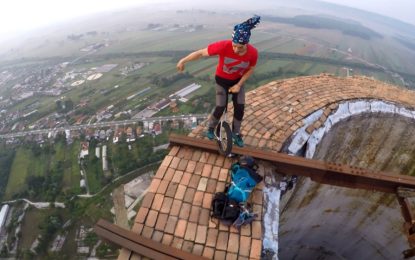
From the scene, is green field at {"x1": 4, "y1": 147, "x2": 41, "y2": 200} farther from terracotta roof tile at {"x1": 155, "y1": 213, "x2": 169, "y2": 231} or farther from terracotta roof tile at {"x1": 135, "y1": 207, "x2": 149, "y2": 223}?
terracotta roof tile at {"x1": 155, "y1": 213, "x2": 169, "y2": 231}

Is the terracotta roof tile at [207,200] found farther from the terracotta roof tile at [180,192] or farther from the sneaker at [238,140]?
the sneaker at [238,140]

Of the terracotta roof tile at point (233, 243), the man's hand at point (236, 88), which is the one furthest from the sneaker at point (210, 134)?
the terracotta roof tile at point (233, 243)

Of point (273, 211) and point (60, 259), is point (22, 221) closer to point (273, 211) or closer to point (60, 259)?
point (60, 259)

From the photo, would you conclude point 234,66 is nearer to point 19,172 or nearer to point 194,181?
point 194,181

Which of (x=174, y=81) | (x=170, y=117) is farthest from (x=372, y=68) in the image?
(x=170, y=117)

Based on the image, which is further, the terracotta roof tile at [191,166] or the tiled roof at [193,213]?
the terracotta roof tile at [191,166]

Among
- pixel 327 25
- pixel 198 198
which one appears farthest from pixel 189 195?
pixel 327 25
